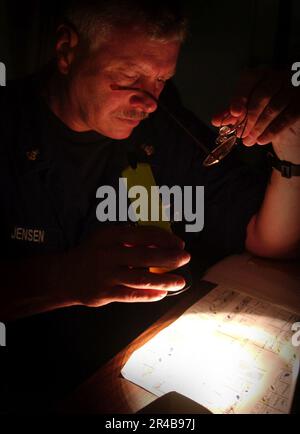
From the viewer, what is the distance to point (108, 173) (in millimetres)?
1477

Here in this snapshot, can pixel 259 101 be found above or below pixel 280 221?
above

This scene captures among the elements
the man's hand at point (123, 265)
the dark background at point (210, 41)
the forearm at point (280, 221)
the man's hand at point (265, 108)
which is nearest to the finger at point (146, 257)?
the man's hand at point (123, 265)

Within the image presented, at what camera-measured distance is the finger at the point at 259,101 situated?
1053 mm

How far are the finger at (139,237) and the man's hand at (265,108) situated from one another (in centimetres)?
33

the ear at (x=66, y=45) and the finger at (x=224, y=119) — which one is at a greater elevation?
the ear at (x=66, y=45)

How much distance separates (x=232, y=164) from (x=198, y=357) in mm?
839

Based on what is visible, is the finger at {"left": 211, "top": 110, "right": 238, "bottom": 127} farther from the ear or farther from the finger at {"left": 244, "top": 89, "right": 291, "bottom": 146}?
the ear

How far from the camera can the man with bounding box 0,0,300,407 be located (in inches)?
38.8

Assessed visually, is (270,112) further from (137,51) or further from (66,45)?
(66,45)

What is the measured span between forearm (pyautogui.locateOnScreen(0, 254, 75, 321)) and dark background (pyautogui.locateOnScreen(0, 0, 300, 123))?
1041mm

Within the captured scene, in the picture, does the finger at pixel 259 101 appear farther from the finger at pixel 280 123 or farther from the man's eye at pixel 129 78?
the man's eye at pixel 129 78

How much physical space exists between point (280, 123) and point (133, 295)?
0.58 metres

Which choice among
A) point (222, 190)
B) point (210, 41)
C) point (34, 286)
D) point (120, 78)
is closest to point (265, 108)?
point (120, 78)

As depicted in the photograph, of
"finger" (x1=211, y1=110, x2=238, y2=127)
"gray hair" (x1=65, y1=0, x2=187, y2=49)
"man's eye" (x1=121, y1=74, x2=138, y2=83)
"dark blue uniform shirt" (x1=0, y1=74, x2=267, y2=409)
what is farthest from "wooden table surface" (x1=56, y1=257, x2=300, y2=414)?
"gray hair" (x1=65, y1=0, x2=187, y2=49)
